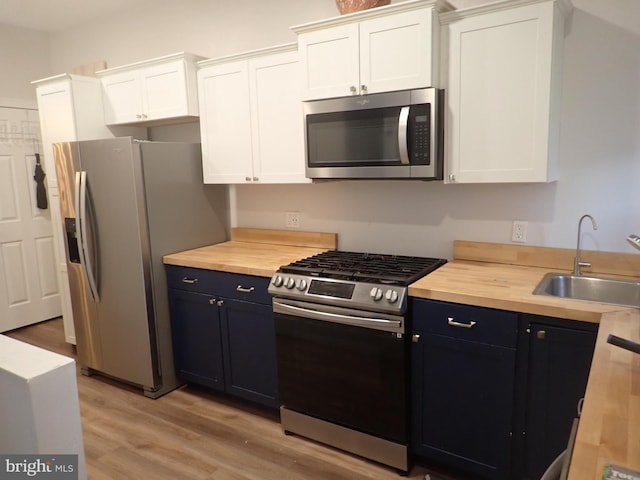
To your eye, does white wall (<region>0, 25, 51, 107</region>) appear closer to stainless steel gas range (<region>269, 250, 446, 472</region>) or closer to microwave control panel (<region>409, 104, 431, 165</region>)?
stainless steel gas range (<region>269, 250, 446, 472</region>)

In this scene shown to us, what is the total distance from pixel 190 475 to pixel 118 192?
1.67m

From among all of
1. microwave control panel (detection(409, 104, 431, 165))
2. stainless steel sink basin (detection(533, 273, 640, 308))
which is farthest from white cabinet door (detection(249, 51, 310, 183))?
stainless steel sink basin (detection(533, 273, 640, 308))

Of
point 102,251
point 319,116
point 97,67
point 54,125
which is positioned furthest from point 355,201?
point 97,67

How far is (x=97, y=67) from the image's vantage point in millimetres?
Result: 4000

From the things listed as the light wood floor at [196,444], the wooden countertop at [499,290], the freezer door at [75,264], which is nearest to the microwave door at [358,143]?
the wooden countertop at [499,290]

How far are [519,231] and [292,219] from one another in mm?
1459

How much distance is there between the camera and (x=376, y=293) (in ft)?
7.10

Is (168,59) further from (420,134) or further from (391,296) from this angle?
(391,296)

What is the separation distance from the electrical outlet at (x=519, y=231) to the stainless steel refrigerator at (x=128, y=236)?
2011 mm

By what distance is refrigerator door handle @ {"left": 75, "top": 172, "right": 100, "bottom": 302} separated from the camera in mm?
3000

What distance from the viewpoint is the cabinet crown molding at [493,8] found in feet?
6.78

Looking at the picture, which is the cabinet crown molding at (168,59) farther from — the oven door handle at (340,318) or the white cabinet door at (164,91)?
the oven door handle at (340,318)

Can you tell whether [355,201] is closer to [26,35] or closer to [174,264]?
[174,264]

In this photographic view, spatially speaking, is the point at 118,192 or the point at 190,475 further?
the point at 118,192
